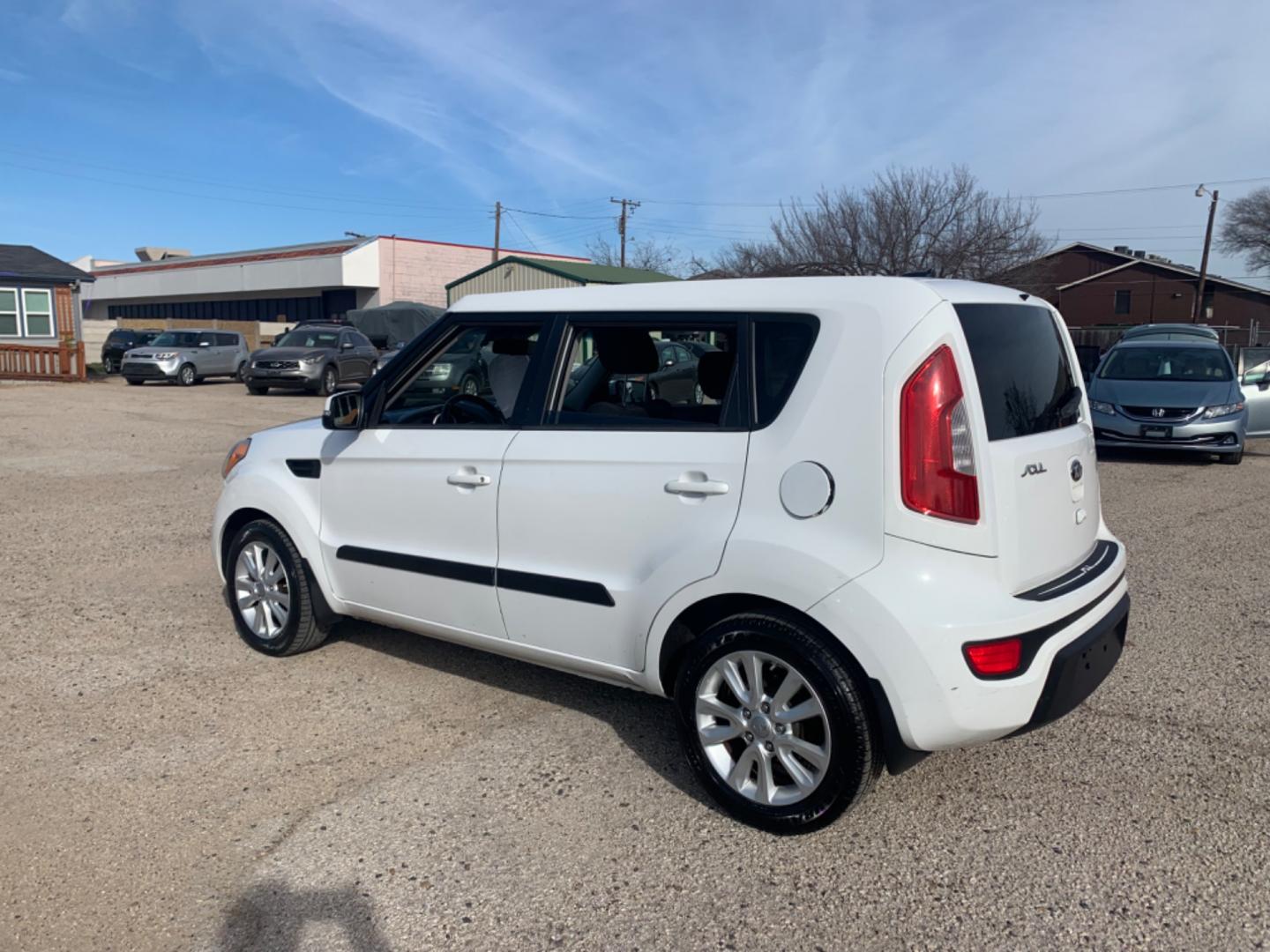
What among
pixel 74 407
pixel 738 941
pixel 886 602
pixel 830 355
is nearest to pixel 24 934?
pixel 738 941

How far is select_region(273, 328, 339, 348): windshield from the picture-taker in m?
23.9

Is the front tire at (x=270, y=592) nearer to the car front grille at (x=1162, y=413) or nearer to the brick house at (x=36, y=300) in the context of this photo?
the car front grille at (x=1162, y=413)

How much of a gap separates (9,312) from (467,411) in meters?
33.2

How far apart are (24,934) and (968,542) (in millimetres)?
2933

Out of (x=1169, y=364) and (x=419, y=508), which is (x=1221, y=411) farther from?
(x=419, y=508)

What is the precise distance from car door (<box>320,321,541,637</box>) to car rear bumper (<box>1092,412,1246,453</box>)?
9572 millimetres

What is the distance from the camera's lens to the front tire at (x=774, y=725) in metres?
3.05

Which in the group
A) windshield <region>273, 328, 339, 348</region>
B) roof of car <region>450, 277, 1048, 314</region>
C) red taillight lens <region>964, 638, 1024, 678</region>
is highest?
windshield <region>273, 328, 339, 348</region>

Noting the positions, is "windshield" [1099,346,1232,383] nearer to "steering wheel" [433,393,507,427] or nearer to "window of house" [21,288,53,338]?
"steering wheel" [433,393,507,427]

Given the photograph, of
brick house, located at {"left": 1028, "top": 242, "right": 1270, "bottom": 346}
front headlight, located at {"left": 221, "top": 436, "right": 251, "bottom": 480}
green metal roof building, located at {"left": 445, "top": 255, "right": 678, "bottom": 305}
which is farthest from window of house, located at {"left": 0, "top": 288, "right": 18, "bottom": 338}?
brick house, located at {"left": 1028, "top": 242, "right": 1270, "bottom": 346}

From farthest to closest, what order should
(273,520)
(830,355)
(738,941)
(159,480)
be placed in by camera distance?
(159,480) < (273,520) < (830,355) < (738,941)

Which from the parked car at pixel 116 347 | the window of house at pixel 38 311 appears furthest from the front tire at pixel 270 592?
the window of house at pixel 38 311

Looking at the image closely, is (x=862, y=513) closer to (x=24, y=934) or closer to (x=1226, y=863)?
(x=1226, y=863)

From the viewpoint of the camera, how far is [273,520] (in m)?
4.81
